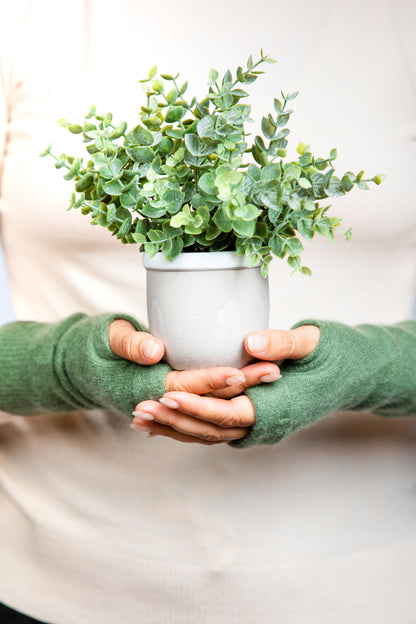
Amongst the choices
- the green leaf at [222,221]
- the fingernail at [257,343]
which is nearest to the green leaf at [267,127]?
the green leaf at [222,221]

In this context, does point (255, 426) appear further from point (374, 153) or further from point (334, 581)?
point (374, 153)

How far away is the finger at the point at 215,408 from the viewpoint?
0.68 meters

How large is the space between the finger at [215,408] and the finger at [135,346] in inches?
2.0

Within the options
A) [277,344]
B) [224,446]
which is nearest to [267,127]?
[277,344]

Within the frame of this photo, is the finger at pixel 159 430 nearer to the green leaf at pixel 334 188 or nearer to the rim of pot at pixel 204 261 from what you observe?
the rim of pot at pixel 204 261

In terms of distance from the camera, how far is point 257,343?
692 millimetres

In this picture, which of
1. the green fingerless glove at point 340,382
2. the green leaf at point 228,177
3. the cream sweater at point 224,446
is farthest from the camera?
the cream sweater at point 224,446

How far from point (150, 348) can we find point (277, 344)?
5.2 inches

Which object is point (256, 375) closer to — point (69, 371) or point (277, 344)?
point (277, 344)

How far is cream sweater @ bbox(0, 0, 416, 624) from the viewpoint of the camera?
1.02 metres

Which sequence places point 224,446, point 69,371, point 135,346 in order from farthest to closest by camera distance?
point 224,446 < point 69,371 < point 135,346

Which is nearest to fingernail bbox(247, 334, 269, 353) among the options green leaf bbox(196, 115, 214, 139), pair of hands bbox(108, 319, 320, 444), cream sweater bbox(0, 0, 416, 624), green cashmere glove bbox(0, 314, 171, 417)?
pair of hands bbox(108, 319, 320, 444)

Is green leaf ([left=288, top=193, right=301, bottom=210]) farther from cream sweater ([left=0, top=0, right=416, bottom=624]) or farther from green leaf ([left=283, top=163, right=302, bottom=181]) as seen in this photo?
cream sweater ([left=0, top=0, right=416, bottom=624])

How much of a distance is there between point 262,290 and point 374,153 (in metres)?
0.42
